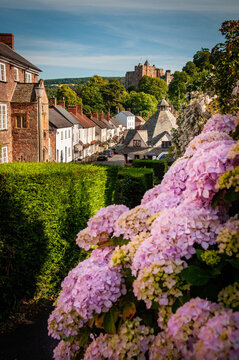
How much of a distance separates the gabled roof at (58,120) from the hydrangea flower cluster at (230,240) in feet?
145

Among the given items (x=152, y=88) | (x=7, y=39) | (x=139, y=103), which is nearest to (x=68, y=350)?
(x=7, y=39)

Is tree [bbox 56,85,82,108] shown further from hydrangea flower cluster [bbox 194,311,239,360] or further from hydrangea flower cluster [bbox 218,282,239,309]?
hydrangea flower cluster [bbox 194,311,239,360]

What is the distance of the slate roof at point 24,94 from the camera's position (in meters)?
30.2

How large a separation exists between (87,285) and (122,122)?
122 meters

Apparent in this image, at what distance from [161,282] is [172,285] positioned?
74mm

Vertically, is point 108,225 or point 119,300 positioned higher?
point 108,225

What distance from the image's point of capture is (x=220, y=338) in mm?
1527

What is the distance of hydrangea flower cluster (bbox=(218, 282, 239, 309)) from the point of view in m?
1.75

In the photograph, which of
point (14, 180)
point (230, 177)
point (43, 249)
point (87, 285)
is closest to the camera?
point (230, 177)

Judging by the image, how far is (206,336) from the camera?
1.58 m

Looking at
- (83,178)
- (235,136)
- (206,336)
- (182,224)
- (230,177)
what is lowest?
(83,178)

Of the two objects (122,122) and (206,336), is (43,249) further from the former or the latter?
(122,122)

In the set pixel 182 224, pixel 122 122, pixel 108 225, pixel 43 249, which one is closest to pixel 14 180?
pixel 43 249

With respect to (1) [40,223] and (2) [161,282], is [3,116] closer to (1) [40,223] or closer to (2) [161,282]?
(1) [40,223]
